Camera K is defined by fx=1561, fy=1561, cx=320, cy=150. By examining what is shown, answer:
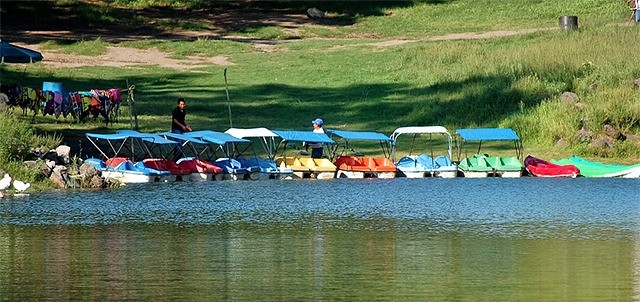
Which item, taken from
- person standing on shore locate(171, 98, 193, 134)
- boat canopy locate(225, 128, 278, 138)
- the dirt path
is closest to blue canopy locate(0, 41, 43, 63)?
person standing on shore locate(171, 98, 193, 134)

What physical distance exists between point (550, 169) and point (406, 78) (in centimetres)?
1535

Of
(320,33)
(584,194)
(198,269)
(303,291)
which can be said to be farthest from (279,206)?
(320,33)

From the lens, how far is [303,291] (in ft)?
64.8

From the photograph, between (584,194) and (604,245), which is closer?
(604,245)

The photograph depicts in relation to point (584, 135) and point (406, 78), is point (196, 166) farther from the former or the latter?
point (406, 78)

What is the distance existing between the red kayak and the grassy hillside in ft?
10.7

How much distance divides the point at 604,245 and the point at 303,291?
660 cm

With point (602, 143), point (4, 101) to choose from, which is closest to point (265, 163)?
point (4, 101)

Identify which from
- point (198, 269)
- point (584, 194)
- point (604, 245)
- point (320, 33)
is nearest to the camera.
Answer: point (198, 269)

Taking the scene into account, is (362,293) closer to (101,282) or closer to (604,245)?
(101,282)

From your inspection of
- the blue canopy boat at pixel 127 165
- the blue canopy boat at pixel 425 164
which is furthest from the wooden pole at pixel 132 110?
the blue canopy boat at pixel 425 164

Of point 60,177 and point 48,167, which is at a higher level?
point 48,167

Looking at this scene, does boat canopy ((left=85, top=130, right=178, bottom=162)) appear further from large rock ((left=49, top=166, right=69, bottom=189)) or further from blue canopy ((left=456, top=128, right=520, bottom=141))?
blue canopy ((left=456, top=128, right=520, bottom=141))

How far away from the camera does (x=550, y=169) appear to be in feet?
124
